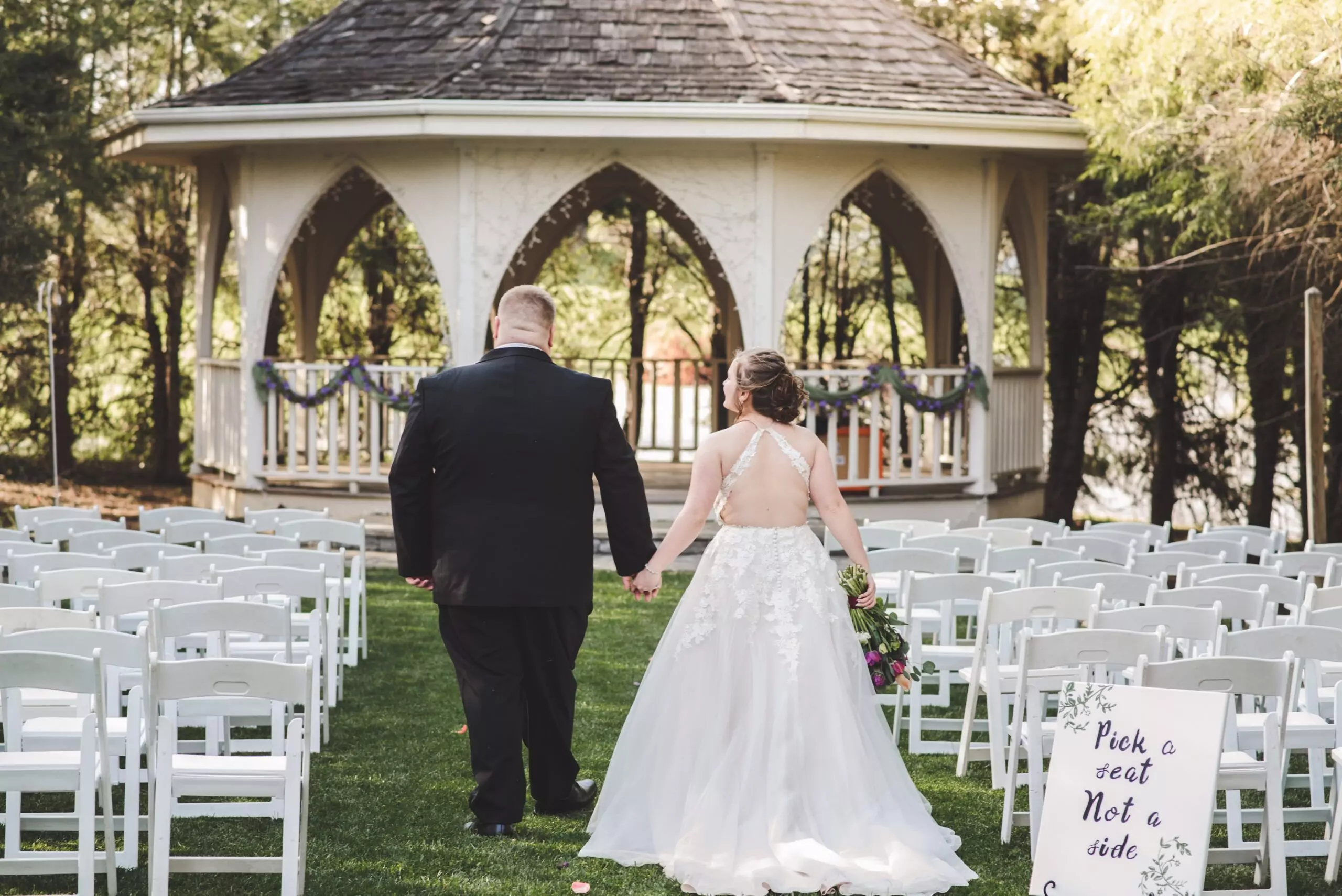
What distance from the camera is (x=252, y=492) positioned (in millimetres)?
14328

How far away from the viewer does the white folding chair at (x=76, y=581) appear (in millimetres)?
6473

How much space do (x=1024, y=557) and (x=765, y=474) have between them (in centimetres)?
266

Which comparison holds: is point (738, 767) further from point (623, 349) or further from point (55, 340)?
point (623, 349)

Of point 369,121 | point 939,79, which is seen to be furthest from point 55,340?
point 939,79

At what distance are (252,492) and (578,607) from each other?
9.30 m

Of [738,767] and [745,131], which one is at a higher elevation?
[745,131]

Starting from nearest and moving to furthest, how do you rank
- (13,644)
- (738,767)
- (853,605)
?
1. (13,644)
2. (738,767)
3. (853,605)

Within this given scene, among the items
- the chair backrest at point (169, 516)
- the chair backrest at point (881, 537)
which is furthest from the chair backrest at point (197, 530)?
the chair backrest at point (881, 537)

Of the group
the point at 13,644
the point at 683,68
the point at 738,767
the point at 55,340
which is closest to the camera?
the point at 13,644

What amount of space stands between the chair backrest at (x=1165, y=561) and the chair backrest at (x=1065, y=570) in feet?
1.39

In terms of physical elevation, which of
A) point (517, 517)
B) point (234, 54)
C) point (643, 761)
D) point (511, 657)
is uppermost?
point (234, 54)

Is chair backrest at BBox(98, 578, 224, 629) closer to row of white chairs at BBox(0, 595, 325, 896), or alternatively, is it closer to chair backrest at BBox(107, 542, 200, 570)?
row of white chairs at BBox(0, 595, 325, 896)

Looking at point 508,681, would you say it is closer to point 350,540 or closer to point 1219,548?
point 350,540

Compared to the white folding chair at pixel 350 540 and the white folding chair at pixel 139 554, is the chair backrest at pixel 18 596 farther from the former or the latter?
the white folding chair at pixel 350 540
